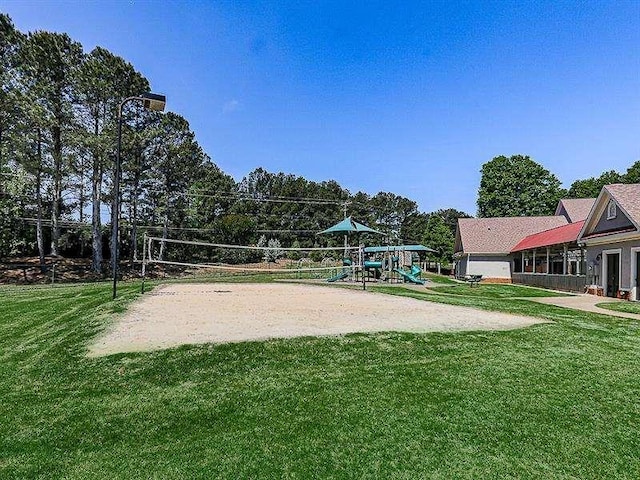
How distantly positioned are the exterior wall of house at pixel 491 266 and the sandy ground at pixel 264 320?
2221 centimetres

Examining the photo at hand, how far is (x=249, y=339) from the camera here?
547cm

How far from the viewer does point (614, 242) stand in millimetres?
15805

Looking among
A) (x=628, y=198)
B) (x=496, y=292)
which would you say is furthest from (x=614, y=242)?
(x=496, y=292)

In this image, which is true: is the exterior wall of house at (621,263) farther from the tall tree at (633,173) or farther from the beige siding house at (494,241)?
the tall tree at (633,173)

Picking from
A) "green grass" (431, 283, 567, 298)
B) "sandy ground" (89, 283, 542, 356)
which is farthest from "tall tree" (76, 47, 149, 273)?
"green grass" (431, 283, 567, 298)

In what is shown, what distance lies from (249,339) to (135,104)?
32046mm

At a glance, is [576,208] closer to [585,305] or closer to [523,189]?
[585,305]

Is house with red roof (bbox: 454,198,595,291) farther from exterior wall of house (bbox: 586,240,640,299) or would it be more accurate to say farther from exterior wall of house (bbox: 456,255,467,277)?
exterior wall of house (bbox: 586,240,640,299)

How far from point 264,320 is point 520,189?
5363 cm

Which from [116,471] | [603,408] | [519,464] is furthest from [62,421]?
[603,408]

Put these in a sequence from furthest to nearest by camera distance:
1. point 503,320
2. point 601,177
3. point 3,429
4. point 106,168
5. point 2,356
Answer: point 601,177
point 106,168
point 503,320
point 2,356
point 3,429

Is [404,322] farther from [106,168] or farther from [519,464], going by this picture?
[106,168]

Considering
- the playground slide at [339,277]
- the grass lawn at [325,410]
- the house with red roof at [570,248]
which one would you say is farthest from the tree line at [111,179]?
the house with red roof at [570,248]

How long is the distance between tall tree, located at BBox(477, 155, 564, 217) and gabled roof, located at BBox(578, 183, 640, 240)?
117 ft
